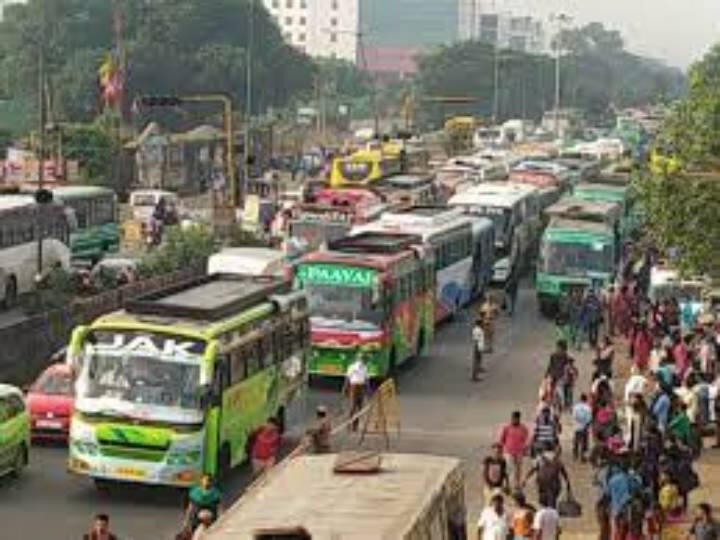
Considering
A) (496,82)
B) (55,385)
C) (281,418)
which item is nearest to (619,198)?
(281,418)

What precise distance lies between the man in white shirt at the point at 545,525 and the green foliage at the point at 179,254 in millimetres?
24682

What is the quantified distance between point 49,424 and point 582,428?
7626mm

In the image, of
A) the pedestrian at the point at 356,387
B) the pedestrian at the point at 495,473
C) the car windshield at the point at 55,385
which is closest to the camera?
the pedestrian at the point at 495,473

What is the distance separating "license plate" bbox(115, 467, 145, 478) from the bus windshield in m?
0.66

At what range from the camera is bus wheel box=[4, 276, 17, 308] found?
40.8m

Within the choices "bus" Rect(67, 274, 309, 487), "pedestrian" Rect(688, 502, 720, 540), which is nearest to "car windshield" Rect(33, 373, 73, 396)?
"bus" Rect(67, 274, 309, 487)

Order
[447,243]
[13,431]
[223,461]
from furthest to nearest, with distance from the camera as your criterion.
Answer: [447,243]
[13,431]
[223,461]

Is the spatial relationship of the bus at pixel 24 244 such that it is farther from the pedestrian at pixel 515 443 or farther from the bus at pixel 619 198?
the bus at pixel 619 198

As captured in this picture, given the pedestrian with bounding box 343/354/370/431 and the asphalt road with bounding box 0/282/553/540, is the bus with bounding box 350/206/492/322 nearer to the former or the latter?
the asphalt road with bounding box 0/282/553/540

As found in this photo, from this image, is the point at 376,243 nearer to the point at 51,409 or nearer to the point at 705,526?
the point at 51,409

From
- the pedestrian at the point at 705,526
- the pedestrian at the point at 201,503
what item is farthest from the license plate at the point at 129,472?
the pedestrian at the point at 705,526

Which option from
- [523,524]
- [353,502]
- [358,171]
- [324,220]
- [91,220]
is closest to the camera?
[353,502]

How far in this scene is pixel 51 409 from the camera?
26016 millimetres

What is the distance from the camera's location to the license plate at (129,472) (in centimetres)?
2200
